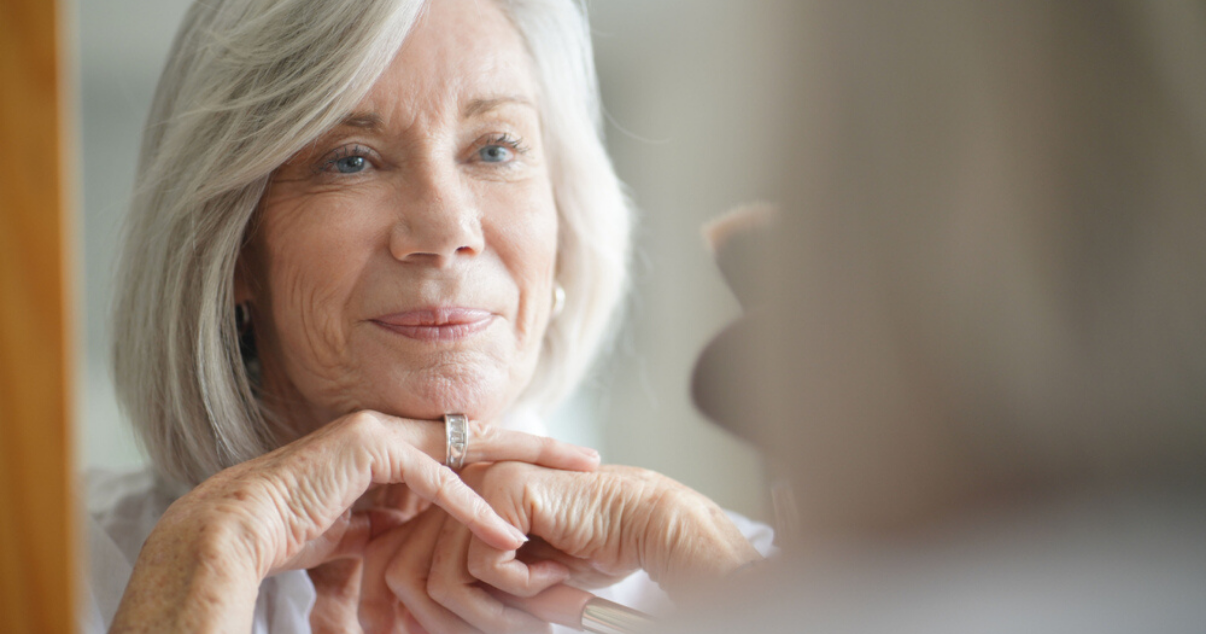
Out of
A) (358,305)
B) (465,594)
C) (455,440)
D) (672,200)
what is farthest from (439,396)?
(672,200)

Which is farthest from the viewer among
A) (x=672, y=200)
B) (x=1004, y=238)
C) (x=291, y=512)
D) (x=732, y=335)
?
(x=672, y=200)

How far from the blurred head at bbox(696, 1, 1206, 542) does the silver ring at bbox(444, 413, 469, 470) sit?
678 millimetres

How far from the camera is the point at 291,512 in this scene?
1016 mm

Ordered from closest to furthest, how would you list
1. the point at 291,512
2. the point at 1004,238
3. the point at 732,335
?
1. the point at 1004,238
2. the point at 291,512
3. the point at 732,335

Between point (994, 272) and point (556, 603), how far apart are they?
2.56 ft

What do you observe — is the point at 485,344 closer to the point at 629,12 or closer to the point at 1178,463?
the point at 1178,463

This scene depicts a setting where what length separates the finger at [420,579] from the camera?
3.81ft

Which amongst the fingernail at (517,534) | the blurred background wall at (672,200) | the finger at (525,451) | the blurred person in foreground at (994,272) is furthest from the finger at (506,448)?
the blurred background wall at (672,200)

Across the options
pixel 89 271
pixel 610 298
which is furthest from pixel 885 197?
pixel 89 271

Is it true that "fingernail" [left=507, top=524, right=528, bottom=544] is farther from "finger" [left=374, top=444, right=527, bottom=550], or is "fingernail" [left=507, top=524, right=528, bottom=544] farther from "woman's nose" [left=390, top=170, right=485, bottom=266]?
"woman's nose" [left=390, top=170, right=485, bottom=266]

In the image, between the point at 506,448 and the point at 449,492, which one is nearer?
the point at 449,492

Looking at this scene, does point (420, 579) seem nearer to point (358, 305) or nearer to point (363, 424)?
point (363, 424)

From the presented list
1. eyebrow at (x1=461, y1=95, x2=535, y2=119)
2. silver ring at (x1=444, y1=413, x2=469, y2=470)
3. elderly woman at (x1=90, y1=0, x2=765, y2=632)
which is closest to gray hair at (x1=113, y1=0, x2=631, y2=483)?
elderly woman at (x1=90, y1=0, x2=765, y2=632)

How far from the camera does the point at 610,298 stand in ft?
5.60
